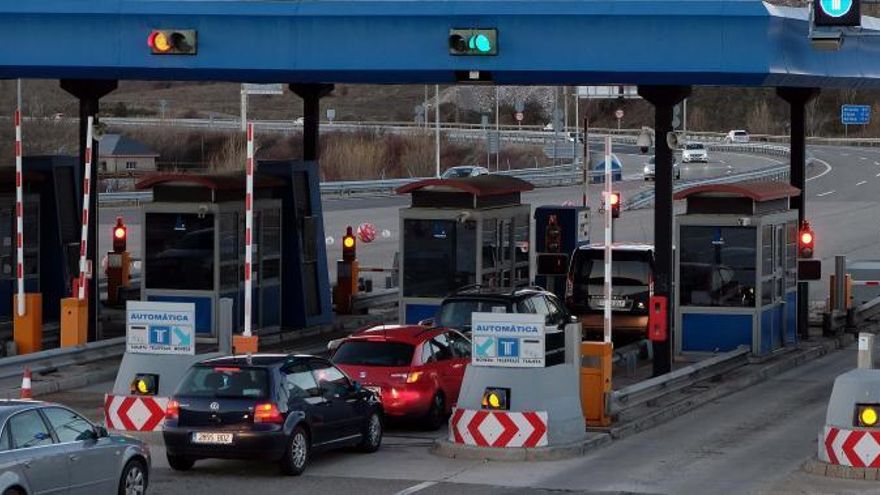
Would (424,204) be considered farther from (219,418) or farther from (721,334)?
(219,418)

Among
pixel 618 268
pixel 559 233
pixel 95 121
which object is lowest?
pixel 618 268

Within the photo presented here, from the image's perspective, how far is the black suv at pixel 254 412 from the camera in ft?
61.6

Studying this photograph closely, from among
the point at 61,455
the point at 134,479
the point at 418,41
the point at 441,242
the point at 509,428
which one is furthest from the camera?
the point at 441,242

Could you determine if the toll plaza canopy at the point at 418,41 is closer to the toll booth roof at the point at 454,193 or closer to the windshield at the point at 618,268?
the toll booth roof at the point at 454,193

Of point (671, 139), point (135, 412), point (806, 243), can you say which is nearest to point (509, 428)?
point (135, 412)

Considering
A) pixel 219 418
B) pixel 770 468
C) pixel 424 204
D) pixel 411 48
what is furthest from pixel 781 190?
pixel 219 418

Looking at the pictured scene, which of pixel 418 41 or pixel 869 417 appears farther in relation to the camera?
pixel 418 41

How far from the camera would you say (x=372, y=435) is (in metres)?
21.1

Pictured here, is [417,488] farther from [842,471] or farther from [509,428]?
[842,471]

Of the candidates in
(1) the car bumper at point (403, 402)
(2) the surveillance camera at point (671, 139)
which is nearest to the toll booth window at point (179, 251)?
(2) the surveillance camera at point (671, 139)

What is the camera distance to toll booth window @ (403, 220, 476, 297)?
31234mm

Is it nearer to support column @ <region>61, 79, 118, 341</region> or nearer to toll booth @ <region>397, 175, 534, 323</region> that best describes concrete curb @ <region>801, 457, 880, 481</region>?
toll booth @ <region>397, 175, 534, 323</region>

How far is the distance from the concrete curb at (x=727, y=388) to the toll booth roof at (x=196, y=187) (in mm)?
9145

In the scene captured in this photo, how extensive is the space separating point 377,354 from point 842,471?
6.44m
